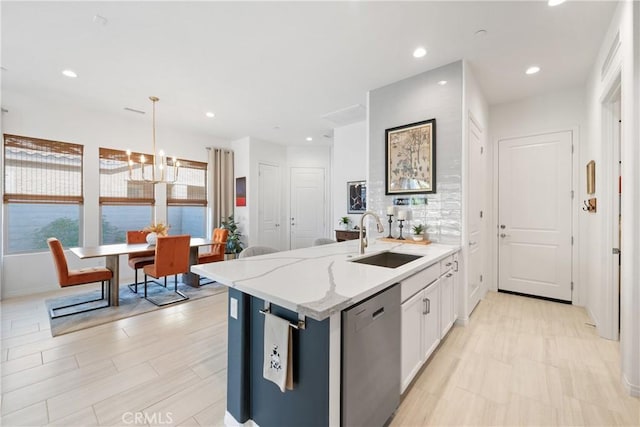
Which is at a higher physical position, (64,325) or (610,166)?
(610,166)

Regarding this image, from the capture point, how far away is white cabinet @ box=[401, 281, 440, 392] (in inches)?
65.6

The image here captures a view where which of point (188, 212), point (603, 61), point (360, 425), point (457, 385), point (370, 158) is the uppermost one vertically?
point (603, 61)

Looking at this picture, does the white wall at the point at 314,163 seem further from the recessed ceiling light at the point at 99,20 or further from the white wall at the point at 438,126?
the recessed ceiling light at the point at 99,20

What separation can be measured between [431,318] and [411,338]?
0.42 metres

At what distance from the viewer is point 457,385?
190cm

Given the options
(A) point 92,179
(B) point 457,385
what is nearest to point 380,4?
(B) point 457,385

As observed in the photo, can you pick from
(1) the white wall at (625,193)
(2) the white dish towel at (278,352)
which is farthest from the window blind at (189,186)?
(1) the white wall at (625,193)

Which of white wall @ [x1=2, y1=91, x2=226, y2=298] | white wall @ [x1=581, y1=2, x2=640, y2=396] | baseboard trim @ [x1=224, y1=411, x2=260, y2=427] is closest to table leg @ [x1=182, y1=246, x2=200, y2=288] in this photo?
white wall @ [x1=2, y1=91, x2=226, y2=298]

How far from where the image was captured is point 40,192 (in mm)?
4031

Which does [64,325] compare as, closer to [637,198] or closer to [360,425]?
[360,425]

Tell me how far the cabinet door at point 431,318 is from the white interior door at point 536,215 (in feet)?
8.44

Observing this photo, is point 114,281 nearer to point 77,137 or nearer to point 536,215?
point 77,137

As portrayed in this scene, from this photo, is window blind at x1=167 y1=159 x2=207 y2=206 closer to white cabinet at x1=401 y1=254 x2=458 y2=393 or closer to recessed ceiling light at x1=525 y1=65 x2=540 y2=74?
white cabinet at x1=401 y1=254 x2=458 y2=393

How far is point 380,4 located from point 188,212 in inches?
210
